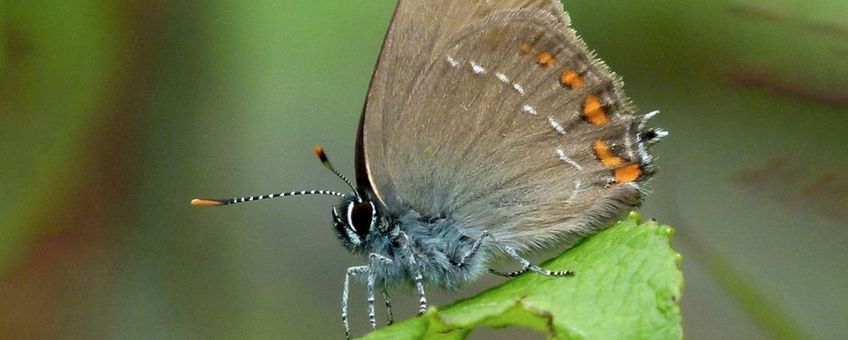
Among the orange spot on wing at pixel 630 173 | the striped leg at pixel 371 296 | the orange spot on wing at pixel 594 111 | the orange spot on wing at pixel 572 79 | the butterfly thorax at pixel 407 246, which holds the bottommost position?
the striped leg at pixel 371 296

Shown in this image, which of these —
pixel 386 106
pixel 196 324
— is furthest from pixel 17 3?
pixel 386 106

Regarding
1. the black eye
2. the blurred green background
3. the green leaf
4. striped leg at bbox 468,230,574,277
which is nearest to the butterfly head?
the black eye

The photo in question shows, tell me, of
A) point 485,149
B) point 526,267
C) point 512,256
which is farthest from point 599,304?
point 485,149

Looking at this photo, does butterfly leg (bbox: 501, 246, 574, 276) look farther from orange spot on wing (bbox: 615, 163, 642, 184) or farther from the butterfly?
orange spot on wing (bbox: 615, 163, 642, 184)

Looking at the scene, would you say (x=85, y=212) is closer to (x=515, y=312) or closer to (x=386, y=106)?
(x=386, y=106)

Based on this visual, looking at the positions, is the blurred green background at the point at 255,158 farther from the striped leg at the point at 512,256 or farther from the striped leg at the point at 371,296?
the striped leg at the point at 371,296

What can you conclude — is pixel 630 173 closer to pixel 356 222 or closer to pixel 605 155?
pixel 605 155

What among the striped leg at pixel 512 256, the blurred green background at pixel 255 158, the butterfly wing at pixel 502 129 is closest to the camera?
the striped leg at pixel 512 256

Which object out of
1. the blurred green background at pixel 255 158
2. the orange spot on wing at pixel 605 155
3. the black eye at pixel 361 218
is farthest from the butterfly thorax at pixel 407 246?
the blurred green background at pixel 255 158
